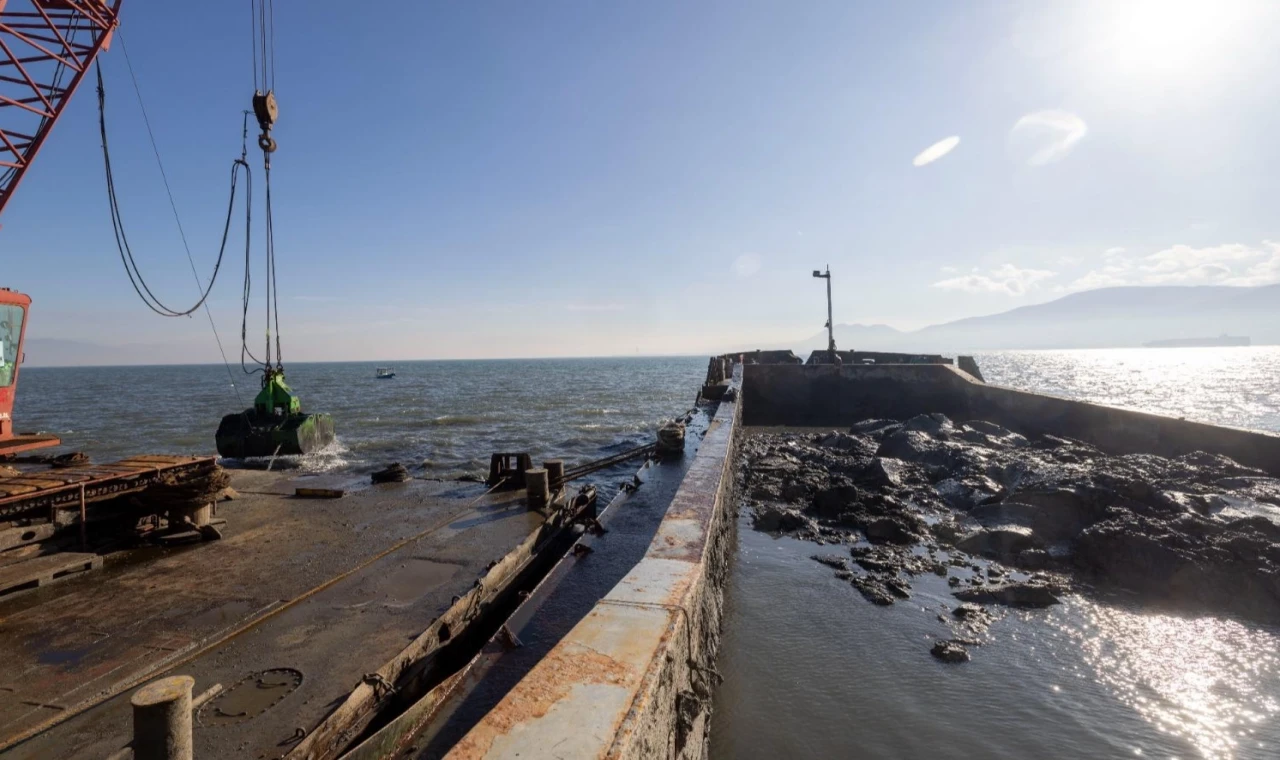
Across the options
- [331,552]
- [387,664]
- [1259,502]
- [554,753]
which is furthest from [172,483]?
[1259,502]

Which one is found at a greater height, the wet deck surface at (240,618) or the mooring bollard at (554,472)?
the mooring bollard at (554,472)

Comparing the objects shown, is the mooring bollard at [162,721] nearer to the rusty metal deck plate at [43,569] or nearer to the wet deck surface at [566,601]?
the wet deck surface at [566,601]

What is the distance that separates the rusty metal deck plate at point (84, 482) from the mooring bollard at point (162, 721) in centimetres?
612

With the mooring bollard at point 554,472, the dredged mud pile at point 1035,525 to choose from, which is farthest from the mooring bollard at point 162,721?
the mooring bollard at point 554,472

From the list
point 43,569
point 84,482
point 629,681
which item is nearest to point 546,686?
point 629,681

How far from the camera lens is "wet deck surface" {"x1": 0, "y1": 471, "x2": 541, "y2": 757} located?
12.9ft

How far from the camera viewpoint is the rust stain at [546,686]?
80.9 inches

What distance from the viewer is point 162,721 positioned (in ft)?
7.77

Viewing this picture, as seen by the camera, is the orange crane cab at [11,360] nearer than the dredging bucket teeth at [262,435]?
Yes

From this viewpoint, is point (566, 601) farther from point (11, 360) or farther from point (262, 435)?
point (262, 435)

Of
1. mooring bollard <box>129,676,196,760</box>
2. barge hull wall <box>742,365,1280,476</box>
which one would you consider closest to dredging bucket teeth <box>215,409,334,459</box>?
barge hull wall <box>742,365,1280,476</box>

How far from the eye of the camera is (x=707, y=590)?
4.65 m

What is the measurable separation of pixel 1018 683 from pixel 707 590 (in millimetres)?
2771

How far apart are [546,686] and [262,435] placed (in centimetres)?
2078
